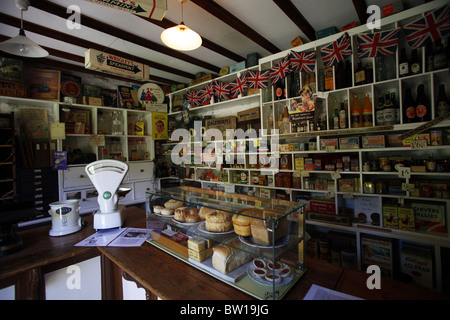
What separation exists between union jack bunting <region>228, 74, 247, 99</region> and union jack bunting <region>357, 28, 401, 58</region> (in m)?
1.51

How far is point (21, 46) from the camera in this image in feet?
6.11

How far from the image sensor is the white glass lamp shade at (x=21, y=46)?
5.72 ft

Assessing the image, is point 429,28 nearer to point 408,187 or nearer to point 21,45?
point 408,187

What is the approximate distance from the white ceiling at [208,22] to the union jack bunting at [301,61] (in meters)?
0.38

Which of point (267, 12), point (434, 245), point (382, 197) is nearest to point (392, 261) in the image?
point (434, 245)

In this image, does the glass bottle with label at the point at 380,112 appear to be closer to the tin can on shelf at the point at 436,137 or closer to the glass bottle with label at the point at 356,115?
the glass bottle with label at the point at 356,115

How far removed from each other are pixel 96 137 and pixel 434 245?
4848 millimetres

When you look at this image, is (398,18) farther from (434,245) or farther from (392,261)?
(392,261)

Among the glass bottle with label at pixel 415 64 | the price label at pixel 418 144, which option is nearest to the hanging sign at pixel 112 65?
the glass bottle with label at pixel 415 64

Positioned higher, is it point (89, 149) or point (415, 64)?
point (415, 64)

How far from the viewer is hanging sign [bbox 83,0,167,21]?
4.88 ft

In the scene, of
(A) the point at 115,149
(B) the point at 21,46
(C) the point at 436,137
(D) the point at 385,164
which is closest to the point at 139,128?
(A) the point at 115,149

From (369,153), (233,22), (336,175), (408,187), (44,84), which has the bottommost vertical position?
(408,187)

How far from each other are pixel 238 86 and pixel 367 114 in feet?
5.99
